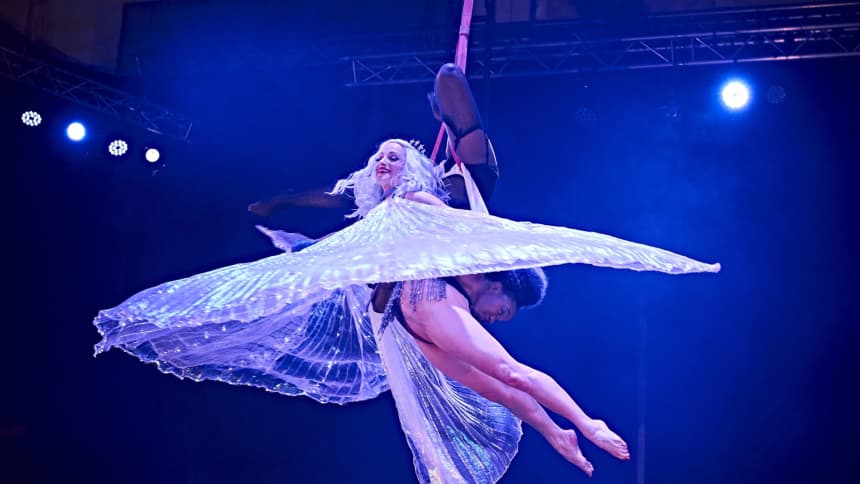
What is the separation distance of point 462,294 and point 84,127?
352cm

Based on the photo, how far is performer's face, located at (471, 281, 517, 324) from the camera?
2.61m

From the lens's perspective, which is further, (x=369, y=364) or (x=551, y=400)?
(x=369, y=364)

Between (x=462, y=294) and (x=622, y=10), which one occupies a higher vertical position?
(x=622, y=10)

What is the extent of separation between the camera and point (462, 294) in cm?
262

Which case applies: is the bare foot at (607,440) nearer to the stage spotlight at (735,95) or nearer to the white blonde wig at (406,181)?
the white blonde wig at (406,181)

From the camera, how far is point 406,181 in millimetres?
2709

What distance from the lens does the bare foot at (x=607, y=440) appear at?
234 centimetres

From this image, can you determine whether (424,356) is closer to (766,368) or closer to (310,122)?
(766,368)

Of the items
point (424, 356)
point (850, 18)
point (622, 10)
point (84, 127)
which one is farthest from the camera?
point (84, 127)

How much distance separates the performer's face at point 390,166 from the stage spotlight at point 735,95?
249 centimetres

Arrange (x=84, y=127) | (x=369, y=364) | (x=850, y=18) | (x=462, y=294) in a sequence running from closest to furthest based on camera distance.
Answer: (x=462, y=294) → (x=369, y=364) → (x=850, y=18) → (x=84, y=127)

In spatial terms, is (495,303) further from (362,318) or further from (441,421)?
(362,318)

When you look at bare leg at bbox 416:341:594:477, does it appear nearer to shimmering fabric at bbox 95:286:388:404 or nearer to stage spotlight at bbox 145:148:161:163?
shimmering fabric at bbox 95:286:388:404

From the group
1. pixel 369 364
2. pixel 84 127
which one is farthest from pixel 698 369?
pixel 84 127
